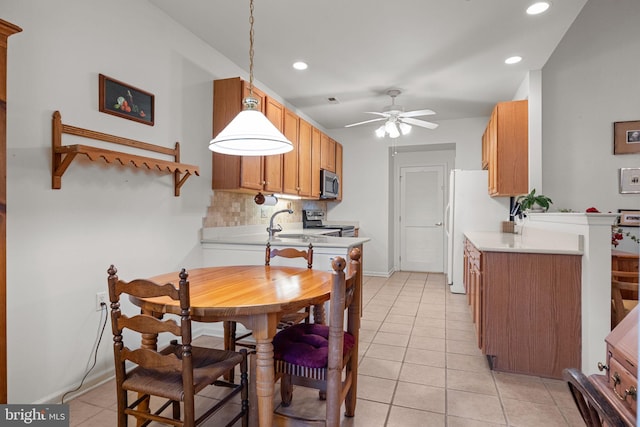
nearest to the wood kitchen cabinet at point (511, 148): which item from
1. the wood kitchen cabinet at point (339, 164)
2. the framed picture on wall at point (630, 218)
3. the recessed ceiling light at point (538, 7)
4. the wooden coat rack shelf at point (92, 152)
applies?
the framed picture on wall at point (630, 218)

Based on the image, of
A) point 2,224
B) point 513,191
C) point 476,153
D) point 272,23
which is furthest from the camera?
point 476,153

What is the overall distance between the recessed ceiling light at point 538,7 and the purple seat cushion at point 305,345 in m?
2.64

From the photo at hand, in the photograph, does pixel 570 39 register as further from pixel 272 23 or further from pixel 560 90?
pixel 272 23

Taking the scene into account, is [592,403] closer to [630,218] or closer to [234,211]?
[234,211]

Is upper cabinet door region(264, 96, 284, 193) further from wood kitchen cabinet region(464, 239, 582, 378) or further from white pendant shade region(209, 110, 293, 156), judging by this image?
wood kitchen cabinet region(464, 239, 582, 378)

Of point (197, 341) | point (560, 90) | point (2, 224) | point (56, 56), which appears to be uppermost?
point (560, 90)

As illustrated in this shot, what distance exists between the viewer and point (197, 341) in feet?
9.59

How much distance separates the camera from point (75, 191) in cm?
202

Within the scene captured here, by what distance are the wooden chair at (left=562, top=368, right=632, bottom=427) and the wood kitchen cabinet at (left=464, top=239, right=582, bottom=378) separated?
5.70 ft

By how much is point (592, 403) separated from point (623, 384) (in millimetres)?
214

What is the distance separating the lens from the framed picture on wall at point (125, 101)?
2.18 meters

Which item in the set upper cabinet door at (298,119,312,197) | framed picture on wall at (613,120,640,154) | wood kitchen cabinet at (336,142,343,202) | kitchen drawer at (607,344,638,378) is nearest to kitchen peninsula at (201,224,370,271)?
upper cabinet door at (298,119,312,197)

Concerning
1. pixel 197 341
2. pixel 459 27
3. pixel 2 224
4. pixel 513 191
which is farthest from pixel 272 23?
pixel 513 191

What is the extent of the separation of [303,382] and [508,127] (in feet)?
11.7
